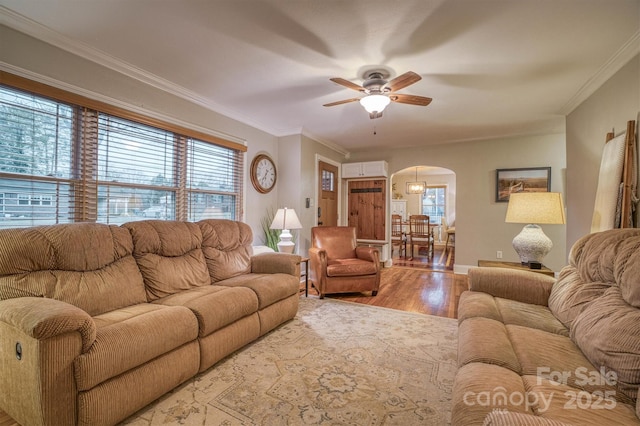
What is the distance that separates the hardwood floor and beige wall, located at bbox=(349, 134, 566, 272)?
703 mm

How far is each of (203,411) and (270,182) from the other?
337 cm

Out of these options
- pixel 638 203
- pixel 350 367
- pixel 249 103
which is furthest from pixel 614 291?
pixel 249 103

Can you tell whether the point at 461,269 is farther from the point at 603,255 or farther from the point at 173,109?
the point at 173,109

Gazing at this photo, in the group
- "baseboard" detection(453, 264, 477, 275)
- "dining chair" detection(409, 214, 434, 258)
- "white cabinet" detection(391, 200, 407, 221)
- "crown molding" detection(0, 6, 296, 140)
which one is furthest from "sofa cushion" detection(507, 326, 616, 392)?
"white cabinet" detection(391, 200, 407, 221)

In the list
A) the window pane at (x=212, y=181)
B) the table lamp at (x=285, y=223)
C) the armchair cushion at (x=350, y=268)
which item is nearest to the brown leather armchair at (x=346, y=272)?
the armchair cushion at (x=350, y=268)

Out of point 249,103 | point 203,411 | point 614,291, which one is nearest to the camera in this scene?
point 614,291

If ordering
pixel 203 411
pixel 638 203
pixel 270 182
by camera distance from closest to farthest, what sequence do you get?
1. pixel 203 411
2. pixel 638 203
3. pixel 270 182

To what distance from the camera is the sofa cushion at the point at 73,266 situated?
167 centimetres

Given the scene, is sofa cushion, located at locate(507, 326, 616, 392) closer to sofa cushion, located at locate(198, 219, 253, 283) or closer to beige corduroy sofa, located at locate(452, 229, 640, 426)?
beige corduroy sofa, located at locate(452, 229, 640, 426)

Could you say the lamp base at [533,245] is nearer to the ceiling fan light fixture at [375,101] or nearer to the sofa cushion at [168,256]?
the ceiling fan light fixture at [375,101]

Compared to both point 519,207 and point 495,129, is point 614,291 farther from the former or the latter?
point 495,129

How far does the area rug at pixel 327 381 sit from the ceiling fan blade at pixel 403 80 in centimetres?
222

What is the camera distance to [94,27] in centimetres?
212

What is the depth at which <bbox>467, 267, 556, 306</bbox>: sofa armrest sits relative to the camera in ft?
6.91
